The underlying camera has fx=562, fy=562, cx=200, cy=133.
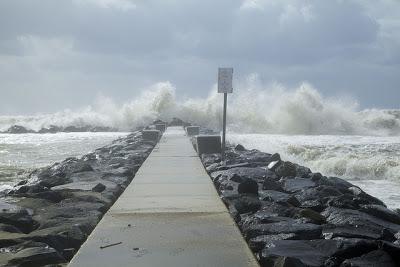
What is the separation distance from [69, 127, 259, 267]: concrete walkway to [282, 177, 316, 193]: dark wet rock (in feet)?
3.51

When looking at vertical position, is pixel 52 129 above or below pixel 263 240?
below

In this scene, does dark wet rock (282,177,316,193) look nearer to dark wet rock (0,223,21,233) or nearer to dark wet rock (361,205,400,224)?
dark wet rock (361,205,400,224)

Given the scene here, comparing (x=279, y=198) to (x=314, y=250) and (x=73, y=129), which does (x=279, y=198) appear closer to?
(x=314, y=250)

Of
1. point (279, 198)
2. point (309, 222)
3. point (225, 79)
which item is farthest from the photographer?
point (225, 79)

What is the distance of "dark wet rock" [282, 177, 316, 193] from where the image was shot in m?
7.68

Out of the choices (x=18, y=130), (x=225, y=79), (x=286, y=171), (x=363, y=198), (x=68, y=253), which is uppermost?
(x=225, y=79)

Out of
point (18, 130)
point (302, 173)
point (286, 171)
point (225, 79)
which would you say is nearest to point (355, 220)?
point (286, 171)

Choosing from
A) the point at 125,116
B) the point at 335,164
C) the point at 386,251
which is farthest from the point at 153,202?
the point at 125,116

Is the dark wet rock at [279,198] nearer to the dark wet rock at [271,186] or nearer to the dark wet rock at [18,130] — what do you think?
the dark wet rock at [271,186]

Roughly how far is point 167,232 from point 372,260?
5.93 feet

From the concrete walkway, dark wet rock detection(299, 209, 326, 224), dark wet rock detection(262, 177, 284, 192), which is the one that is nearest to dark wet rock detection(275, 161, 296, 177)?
dark wet rock detection(262, 177, 284, 192)

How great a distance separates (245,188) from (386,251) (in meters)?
2.95

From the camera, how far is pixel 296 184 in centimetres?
803

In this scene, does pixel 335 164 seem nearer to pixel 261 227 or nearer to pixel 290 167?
pixel 290 167
